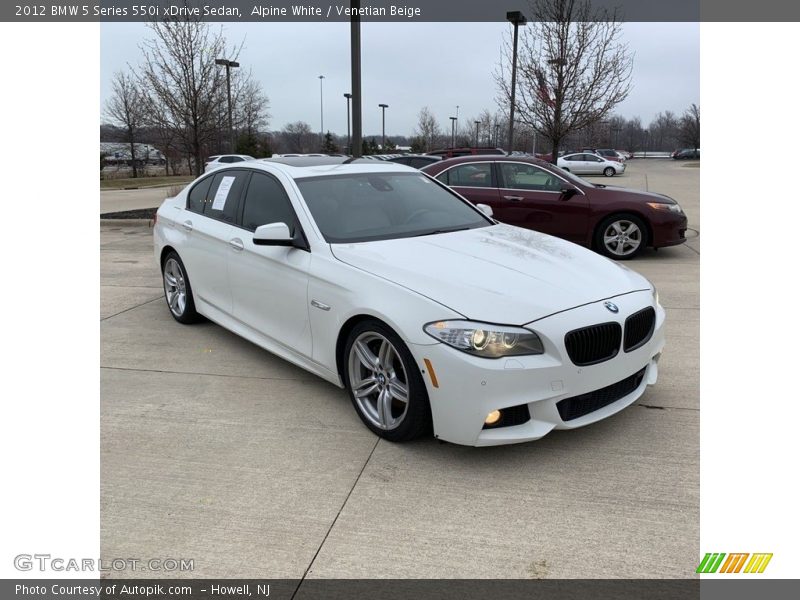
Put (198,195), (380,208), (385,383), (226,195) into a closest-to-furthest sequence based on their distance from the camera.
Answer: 1. (385,383)
2. (380,208)
3. (226,195)
4. (198,195)

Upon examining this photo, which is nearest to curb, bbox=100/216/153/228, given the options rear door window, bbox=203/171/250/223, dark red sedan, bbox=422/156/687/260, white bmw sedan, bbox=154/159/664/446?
dark red sedan, bbox=422/156/687/260

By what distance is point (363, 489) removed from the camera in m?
3.16

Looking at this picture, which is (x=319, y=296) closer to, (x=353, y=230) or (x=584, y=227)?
(x=353, y=230)

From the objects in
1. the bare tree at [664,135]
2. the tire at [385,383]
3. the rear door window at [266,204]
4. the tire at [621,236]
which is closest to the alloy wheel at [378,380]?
the tire at [385,383]

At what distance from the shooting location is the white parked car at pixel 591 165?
37250 millimetres

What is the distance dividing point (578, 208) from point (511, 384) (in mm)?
6387

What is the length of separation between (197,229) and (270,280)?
1.35 meters

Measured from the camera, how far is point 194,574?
8.49ft

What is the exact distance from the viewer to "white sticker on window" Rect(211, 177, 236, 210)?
Answer: 17.2 feet

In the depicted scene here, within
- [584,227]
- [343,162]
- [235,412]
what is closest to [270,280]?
[235,412]
